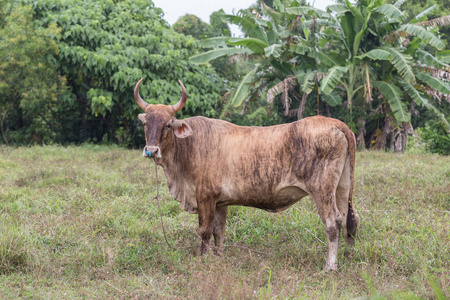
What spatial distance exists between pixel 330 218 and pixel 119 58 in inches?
359

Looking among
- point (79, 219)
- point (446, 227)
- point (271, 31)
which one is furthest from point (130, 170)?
point (271, 31)

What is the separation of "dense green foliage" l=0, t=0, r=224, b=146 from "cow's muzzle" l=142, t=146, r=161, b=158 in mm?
7775

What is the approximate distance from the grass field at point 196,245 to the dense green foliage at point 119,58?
519 cm

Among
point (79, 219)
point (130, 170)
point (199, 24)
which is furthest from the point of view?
point (199, 24)

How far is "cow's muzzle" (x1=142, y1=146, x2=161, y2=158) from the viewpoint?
3932mm

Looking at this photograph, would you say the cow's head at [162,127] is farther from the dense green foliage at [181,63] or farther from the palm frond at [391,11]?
the palm frond at [391,11]

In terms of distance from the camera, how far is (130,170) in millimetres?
8578

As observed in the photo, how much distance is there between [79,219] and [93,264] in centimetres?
126

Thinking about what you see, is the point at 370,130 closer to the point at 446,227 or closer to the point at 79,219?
the point at 446,227

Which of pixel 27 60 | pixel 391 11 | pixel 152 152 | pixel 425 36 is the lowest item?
pixel 152 152

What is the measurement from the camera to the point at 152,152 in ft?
13.0

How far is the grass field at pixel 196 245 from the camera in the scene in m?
3.62

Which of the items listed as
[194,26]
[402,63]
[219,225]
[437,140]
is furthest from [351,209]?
[194,26]

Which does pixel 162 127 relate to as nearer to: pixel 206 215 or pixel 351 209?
pixel 206 215
